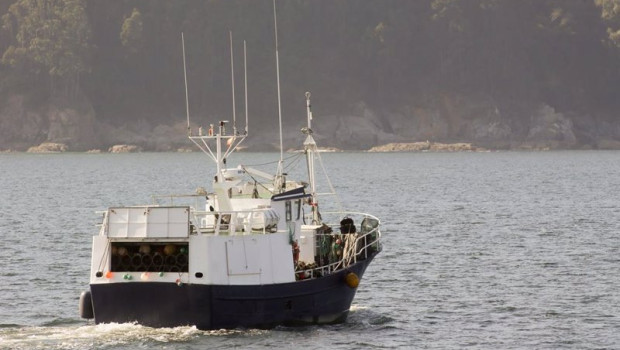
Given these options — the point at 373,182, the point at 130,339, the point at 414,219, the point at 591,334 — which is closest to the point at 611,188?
the point at 373,182

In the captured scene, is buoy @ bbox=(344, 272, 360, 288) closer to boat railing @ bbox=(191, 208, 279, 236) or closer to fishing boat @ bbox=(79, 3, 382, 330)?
fishing boat @ bbox=(79, 3, 382, 330)

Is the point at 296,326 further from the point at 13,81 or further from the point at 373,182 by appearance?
the point at 13,81

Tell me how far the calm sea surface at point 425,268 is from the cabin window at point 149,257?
160cm

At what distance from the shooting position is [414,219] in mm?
81562

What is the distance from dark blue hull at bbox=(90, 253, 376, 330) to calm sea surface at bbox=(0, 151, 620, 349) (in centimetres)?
30

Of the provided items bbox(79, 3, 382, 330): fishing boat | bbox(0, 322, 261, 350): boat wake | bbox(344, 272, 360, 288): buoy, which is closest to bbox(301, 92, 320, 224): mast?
bbox(344, 272, 360, 288): buoy

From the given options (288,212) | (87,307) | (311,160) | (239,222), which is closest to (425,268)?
(311,160)

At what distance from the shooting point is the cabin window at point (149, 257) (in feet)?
121

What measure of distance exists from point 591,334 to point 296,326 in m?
Answer: 8.69

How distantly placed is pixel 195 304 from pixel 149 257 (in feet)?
5.87

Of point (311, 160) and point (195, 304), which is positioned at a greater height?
point (311, 160)

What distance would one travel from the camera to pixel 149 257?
37.0 metres

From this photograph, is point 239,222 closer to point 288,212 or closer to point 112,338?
point 288,212

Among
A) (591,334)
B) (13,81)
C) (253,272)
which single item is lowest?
(591,334)
